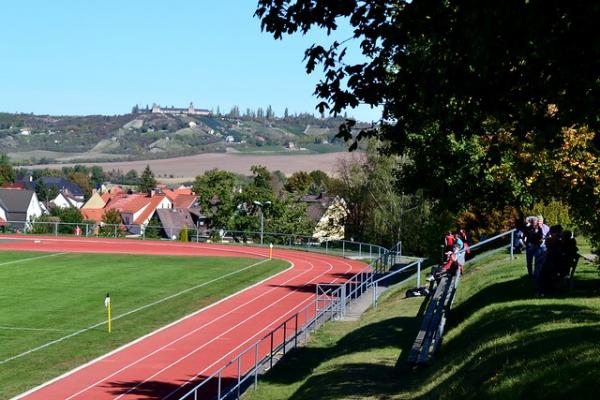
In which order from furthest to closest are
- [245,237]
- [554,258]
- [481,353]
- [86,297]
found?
[245,237], [86,297], [554,258], [481,353]

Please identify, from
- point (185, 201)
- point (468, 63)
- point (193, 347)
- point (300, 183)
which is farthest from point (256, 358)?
point (300, 183)

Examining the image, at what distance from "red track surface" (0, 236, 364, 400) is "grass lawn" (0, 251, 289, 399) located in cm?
73

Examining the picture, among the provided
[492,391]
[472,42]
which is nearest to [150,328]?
[492,391]

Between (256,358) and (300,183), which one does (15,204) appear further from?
(256,358)

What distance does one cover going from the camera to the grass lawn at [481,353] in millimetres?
11891

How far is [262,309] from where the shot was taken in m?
38.9

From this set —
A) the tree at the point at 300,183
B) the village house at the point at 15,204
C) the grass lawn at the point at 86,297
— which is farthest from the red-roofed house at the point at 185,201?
the grass lawn at the point at 86,297

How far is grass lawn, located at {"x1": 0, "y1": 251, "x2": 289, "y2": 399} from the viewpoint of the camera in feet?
92.7

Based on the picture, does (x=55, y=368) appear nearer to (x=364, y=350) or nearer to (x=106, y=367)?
(x=106, y=367)

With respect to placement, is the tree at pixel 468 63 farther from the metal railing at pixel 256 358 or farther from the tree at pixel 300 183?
the tree at pixel 300 183

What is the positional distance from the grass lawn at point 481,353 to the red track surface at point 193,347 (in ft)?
11.0

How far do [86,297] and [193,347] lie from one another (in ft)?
37.6

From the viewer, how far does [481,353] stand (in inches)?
575

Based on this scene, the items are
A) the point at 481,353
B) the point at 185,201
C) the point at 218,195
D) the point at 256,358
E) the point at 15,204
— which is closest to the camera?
the point at 481,353
